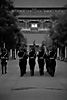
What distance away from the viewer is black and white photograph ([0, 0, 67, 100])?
11945mm

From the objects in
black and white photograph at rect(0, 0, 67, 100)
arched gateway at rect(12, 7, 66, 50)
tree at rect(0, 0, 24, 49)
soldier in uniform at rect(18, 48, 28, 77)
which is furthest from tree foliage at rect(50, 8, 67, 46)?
arched gateway at rect(12, 7, 66, 50)

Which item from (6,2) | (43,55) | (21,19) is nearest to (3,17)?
(6,2)

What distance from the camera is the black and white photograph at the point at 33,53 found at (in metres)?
11.9

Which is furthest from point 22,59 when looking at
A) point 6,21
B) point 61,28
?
point 61,28

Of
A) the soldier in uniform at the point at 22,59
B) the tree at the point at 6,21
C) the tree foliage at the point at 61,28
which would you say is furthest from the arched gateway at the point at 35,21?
the soldier in uniform at the point at 22,59

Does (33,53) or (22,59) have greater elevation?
(33,53)

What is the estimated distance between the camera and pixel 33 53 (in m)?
19.3

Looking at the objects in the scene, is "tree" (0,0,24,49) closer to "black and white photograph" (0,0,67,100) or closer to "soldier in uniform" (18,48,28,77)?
"black and white photograph" (0,0,67,100)

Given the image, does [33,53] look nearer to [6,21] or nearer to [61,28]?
[6,21]

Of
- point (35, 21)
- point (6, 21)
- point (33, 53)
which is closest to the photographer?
point (33, 53)

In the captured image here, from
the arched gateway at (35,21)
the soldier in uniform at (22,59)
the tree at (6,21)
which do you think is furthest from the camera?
the arched gateway at (35,21)

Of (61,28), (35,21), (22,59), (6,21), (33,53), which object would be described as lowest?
(22,59)

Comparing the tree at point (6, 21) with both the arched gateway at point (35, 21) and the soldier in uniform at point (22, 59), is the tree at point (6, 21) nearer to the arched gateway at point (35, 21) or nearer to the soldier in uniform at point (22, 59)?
the soldier in uniform at point (22, 59)

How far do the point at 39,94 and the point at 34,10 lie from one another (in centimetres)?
9567
